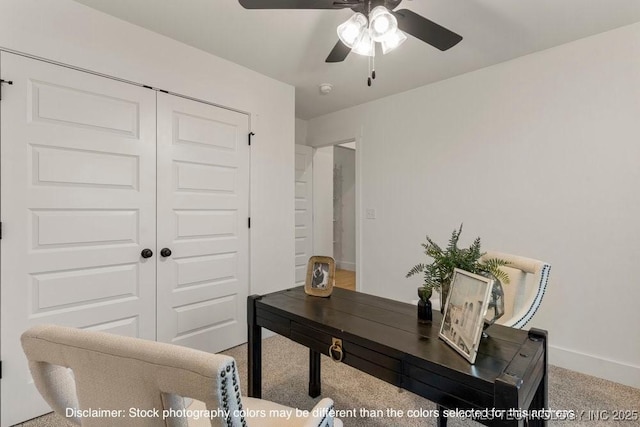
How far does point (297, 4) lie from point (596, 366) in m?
2.94

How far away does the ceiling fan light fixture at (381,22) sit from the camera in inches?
54.5

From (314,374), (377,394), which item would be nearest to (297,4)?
(314,374)

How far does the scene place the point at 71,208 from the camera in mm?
1836

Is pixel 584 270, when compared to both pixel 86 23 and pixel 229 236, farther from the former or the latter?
pixel 86 23

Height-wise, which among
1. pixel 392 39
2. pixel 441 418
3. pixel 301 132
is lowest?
pixel 441 418

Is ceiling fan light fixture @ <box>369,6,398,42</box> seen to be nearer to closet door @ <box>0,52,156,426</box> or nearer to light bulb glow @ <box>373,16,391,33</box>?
light bulb glow @ <box>373,16,391,33</box>

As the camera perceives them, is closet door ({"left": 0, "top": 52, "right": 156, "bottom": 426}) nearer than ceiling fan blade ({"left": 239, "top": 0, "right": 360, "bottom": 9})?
No

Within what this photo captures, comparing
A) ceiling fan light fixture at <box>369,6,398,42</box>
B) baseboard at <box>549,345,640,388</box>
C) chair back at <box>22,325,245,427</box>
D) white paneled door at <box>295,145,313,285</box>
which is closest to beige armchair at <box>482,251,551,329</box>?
baseboard at <box>549,345,640,388</box>

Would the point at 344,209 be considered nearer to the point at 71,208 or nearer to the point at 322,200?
the point at 322,200

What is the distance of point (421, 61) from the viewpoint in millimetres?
2586

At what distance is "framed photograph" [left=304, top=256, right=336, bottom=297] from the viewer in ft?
5.66

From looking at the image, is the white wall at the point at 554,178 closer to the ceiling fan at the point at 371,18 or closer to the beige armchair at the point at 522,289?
the beige armchair at the point at 522,289

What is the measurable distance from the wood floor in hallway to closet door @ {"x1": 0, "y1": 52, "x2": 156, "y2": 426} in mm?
2907

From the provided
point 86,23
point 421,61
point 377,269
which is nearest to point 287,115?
point 421,61
